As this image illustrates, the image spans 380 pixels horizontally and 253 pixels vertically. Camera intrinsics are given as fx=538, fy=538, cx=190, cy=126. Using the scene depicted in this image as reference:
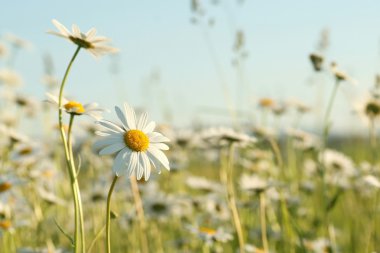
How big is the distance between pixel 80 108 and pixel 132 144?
22cm

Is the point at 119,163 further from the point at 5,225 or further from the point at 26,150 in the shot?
Answer: the point at 26,150

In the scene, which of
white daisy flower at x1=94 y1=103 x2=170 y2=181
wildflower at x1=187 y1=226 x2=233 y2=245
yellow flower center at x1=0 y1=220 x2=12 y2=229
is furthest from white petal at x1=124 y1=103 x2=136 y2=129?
yellow flower center at x1=0 y1=220 x2=12 y2=229

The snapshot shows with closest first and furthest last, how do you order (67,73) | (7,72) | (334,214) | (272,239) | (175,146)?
(67,73) < (272,239) < (175,146) < (334,214) < (7,72)

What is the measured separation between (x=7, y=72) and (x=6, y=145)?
2.86 meters

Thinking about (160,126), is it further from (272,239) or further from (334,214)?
(334,214)

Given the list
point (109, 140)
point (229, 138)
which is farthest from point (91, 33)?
point (229, 138)

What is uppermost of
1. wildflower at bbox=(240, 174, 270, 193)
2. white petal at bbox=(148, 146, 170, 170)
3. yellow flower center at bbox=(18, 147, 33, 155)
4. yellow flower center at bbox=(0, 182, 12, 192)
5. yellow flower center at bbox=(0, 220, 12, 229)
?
white petal at bbox=(148, 146, 170, 170)

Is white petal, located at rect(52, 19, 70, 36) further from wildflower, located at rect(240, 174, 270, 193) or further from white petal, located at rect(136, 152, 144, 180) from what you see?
wildflower, located at rect(240, 174, 270, 193)

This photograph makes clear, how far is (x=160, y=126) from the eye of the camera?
4277mm

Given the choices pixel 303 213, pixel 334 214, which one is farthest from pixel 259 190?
pixel 334 214

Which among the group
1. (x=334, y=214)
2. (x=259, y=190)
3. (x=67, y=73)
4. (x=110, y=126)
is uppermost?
(x=67, y=73)

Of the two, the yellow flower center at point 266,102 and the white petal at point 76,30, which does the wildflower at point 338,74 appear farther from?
the yellow flower center at point 266,102

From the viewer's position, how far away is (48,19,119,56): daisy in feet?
5.03

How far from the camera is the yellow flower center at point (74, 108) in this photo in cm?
152
